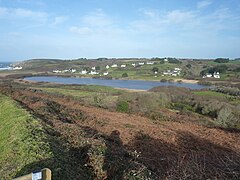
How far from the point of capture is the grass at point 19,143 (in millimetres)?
6164

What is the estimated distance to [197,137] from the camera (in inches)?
490

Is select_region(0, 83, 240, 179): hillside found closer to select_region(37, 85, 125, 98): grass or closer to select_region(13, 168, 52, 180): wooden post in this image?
select_region(13, 168, 52, 180): wooden post

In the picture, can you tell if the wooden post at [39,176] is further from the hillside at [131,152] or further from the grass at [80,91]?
the grass at [80,91]

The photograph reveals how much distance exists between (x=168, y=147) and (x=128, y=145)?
5.44 feet

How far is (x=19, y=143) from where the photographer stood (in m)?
7.33

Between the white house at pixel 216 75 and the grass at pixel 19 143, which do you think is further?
the white house at pixel 216 75

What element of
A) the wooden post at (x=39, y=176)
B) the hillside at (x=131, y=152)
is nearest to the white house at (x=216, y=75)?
the hillside at (x=131, y=152)

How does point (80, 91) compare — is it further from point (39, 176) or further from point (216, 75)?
point (216, 75)

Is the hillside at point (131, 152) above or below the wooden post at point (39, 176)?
below

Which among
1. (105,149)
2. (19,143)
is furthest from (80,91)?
(105,149)

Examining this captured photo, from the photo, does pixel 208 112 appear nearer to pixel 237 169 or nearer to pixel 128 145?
pixel 128 145

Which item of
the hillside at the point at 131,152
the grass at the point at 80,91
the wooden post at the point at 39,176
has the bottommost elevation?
the grass at the point at 80,91

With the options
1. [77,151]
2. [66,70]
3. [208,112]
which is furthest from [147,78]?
[77,151]

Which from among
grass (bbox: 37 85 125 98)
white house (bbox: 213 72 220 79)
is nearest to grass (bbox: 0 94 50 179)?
grass (bbox: 37 85 125 98)
